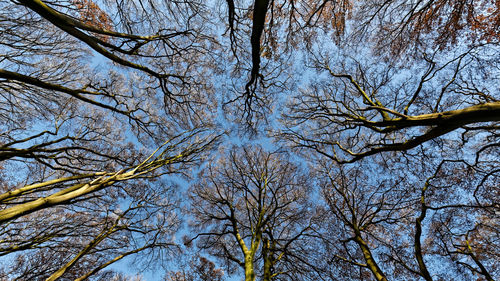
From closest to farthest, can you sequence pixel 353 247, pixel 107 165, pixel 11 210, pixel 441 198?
pixel 11 210, pixel 107 165, pixel 441 198, pixel 353 247

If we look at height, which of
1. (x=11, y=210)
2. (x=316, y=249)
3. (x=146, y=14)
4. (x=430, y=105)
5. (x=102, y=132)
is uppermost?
(x=146, y=14)

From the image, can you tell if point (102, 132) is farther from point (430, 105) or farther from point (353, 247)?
point (353, 247)

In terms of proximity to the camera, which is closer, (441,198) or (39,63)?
(39,63)

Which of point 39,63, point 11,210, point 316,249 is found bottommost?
point 11,210

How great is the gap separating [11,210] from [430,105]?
30.1ft

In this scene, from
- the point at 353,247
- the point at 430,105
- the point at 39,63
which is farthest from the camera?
the point at 353,247

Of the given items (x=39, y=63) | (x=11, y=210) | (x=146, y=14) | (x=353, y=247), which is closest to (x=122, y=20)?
(x=146, y=14)

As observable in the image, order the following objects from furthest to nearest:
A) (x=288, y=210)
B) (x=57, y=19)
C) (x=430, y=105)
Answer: (x=288, y=210), (x=430, y=105), (x=57, y=19)

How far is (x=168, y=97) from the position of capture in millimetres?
A: 5234

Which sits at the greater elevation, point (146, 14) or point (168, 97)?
point (146, 14)

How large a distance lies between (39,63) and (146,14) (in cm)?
312

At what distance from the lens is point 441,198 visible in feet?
21.1

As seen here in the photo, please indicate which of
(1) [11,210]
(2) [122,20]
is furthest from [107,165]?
(2) [122,20]

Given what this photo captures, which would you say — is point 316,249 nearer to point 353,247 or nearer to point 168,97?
point 353,247
